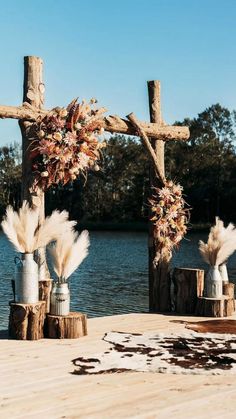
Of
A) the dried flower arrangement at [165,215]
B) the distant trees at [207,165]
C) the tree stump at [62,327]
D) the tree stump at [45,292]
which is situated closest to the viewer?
the tree stump at [62,327]

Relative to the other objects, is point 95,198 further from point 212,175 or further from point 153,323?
point 153,323

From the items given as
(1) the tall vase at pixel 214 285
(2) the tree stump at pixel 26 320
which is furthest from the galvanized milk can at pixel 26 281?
(1) the tall vase at pixel 214 285

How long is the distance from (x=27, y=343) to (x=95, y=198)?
3885 centimetres

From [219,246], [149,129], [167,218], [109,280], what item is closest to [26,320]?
[167,218]

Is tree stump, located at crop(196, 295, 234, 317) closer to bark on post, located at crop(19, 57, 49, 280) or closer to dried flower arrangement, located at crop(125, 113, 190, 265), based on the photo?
dried flower arrangement, located at crop(125, 113, 190, 265)

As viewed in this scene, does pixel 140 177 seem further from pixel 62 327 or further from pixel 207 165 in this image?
pixel 62 327

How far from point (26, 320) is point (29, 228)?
2.33 feet

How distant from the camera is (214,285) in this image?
645 cm

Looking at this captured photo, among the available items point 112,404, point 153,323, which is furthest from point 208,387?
point 153,323

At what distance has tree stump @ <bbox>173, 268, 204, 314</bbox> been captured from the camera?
645cm

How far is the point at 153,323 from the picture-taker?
588cm

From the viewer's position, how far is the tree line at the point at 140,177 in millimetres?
41875

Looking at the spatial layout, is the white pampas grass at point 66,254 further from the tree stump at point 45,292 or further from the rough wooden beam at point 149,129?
the rough wooden beam at point 149,129

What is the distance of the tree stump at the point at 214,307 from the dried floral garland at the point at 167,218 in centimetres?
65
